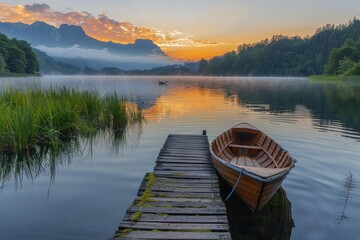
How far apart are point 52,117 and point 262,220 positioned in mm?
9422

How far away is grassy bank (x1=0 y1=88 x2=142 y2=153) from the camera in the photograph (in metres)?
11.4

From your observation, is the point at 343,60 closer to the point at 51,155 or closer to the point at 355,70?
the point at 355,70

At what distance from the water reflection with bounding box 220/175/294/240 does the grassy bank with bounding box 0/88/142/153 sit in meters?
7.93

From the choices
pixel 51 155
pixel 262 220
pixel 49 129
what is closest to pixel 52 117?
pixel 49 129

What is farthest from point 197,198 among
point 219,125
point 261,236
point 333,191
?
point 219,125

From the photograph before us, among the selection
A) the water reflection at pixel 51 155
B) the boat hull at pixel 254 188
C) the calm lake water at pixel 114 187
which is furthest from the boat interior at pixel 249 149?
the water reflection at pixel 51 155

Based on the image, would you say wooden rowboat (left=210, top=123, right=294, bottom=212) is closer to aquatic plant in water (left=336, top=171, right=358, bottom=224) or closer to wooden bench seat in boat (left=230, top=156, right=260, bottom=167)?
wooden bench seat in boat (left=230, top=156, right=260, bottom=167)

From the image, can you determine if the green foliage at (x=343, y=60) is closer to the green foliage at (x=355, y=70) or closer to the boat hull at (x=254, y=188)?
the green foliage at (x=355, y=70)

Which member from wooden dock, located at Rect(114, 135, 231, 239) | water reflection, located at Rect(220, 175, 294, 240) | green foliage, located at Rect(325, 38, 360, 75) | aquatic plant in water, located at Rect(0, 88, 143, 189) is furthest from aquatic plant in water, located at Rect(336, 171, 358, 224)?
green foliage, located at Rect(325, 38, 360, 75)

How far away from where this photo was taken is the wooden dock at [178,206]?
5.49m

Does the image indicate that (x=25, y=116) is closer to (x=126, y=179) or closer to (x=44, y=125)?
(x=44, y=125)

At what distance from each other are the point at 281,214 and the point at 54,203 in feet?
20.1

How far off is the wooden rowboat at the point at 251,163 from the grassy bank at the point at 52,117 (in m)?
7.04

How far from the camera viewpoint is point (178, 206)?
6598mm
